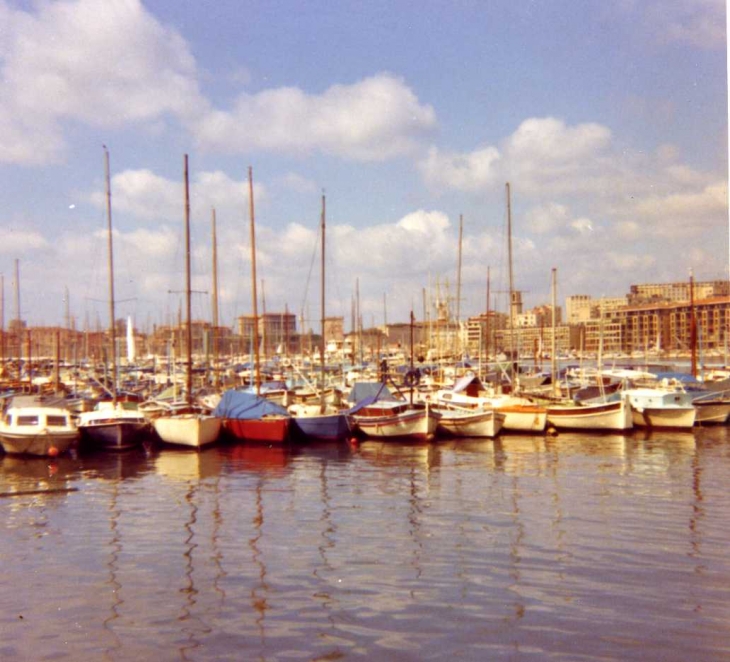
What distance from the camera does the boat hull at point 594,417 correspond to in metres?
43.2

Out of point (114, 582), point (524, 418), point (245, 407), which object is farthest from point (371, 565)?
point (524, 418)

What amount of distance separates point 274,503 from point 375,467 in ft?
28.9

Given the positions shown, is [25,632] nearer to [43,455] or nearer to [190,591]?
[190,591]

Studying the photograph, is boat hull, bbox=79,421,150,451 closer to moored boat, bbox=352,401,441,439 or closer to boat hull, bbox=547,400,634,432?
moored boat, bbox=352,401,441,439

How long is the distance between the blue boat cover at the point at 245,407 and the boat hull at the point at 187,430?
78.7 inches

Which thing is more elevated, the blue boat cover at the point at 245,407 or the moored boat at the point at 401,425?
the blue boat cover at the point at 245,407

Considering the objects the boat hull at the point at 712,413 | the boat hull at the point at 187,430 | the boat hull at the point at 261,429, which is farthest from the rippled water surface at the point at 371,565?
the boat hull at the point at 712,413

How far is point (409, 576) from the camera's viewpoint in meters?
15.6

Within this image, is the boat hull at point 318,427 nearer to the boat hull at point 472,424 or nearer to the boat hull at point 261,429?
the boat hull at point 261,429

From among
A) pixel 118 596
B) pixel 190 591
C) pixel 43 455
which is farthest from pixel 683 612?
pixel 43 455

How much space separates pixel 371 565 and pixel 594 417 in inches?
1185

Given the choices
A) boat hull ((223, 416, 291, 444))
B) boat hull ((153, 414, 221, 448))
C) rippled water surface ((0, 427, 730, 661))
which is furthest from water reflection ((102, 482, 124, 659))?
boat hull ((223, 416, 291, 444))

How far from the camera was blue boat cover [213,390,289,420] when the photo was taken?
41344mm

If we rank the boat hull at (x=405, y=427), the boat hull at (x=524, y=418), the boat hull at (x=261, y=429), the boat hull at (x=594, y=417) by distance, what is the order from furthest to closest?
the boat hull at (x=524, y=418) → the boat hull at (x=594, y=417) → the boat hull at (x=405, y=427) → the boat hull at (x=261, y=429)
